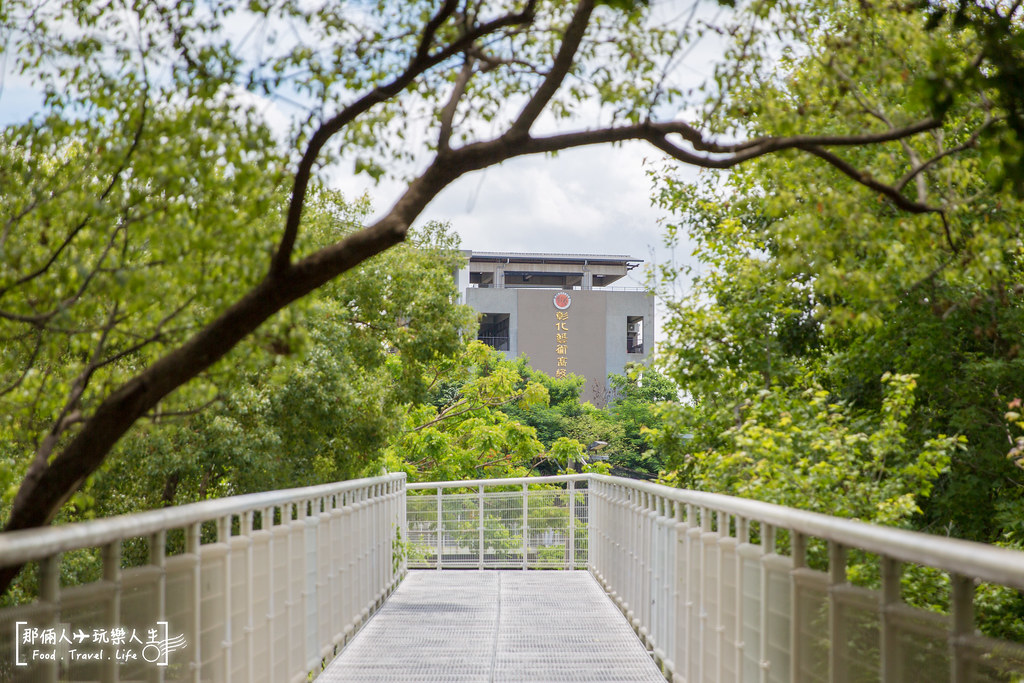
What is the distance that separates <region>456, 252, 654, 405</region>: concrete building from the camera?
7125 centimetres

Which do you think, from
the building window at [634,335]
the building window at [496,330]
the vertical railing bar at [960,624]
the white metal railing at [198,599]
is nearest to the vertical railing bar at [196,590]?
the white metal railing at [198,599]

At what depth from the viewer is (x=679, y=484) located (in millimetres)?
11156

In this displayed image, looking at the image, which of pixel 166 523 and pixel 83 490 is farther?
pixel 83 490

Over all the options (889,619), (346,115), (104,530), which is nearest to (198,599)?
(104,530)

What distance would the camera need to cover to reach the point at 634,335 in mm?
76125

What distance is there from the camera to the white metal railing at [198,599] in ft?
7.73

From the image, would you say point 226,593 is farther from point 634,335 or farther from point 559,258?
point 634,335

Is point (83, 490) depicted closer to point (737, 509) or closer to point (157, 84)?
point (157, 84)

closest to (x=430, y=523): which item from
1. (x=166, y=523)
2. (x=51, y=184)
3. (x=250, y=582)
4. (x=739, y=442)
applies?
(x=739, y=442)

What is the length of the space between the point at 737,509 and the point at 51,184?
5.95 metres

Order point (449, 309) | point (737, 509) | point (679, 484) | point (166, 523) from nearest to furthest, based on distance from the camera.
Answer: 1. point (166, 523)
2. point (737, 509)
3. point (679, 484)
4. point (449, 309)

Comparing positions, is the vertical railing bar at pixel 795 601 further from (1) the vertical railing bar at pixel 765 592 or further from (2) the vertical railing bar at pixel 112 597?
(2) the vertical railing bar at pixel 112 597

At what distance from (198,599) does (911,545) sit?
248 centimetres

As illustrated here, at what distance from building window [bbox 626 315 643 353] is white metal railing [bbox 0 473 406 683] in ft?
225
